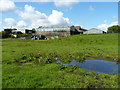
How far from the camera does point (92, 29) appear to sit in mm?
96062

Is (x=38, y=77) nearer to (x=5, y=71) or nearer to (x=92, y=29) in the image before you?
(x=5, y=71)

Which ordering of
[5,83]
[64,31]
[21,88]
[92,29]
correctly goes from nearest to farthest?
[21,88] < [5,83] < [64,31] < [92,29]

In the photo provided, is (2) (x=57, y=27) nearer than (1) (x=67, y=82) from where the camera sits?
No

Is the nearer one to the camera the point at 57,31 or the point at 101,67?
the point at 101,67

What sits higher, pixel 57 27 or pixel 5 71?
pixel 57 27

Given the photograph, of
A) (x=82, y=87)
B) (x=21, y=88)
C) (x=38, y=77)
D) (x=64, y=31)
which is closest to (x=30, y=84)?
(x=21, y=88)

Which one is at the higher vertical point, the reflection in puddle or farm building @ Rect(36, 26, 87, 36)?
farm building @ Rect(36, 26, 87, 36)

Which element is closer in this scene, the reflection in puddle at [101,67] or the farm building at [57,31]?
the reflection in puddle at [101,67]

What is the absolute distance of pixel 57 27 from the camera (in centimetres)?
9069

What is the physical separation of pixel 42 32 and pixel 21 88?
3327 inches

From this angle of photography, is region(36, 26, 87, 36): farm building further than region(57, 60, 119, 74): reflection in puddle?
Yes

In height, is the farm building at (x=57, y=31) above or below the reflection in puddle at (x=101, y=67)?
above

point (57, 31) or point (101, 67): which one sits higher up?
point (57, 31)

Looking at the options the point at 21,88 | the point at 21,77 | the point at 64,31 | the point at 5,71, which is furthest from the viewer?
the point at 64,31
